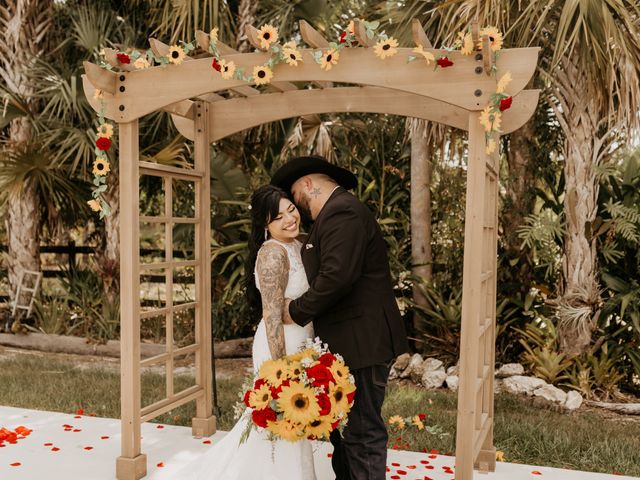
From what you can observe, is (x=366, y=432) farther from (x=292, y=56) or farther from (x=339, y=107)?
(x=339, y=107)

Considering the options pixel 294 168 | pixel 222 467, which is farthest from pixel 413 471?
pixel 294 168

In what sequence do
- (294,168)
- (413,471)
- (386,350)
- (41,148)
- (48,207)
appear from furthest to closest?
(48,207)
(41,148)
(413,471)
(294,168)
(386,350)

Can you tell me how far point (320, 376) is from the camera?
9.77 ft

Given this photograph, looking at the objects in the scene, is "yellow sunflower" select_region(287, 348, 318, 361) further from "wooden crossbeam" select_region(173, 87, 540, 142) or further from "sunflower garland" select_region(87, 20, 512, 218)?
"wooden crossbeam" select_region(173, 87, 540, 142)

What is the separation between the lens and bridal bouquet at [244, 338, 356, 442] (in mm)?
2963

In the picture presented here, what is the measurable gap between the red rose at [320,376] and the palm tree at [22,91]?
6.41 metres

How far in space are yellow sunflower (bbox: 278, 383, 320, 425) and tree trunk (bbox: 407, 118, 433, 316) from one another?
4.20m

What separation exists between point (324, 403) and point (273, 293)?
60 centimetres

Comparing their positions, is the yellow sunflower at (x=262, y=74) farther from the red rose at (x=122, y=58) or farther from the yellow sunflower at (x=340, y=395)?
the yellow sunflower at (x=340, y=395)

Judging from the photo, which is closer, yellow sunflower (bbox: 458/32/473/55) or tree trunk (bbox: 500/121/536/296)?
yellow sunflower (bbox: 458/32/473/55)

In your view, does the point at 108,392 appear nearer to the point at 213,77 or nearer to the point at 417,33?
the point at 213,77

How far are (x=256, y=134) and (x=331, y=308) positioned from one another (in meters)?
5.11

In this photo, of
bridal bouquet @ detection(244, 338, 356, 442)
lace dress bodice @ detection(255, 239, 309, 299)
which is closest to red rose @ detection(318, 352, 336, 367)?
bridal bouquet @ detection(244, 338, 356, 442)

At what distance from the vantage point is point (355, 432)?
323cm
